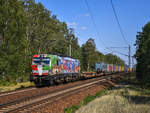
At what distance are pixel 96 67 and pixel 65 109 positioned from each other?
3556cm

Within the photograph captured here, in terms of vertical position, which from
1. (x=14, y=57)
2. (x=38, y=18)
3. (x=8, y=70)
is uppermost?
(x=38, y=18)

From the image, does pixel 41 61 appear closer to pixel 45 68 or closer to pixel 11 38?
pixel 45 68

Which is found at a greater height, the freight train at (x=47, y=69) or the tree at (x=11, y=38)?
the tree at (x=11, y=38)

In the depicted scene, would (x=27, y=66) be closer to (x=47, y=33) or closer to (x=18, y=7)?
(x=18, y=7)

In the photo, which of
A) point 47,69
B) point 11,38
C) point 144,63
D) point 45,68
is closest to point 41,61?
point 45,68

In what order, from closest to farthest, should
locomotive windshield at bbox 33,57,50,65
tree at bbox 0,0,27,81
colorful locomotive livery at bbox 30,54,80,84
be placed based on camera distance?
colorful locomotive livery at bbox 30,54,80,84, locomotive windshield at bbox 33,57,50,65, tree at bbox 0,0,27,81

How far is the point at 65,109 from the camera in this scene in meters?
10.1

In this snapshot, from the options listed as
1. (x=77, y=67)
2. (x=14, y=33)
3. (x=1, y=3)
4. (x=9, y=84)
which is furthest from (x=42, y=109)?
(x=77, y=67)

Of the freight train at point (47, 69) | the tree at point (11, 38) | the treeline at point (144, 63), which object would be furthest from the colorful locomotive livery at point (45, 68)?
the treeline at point (144, 63)

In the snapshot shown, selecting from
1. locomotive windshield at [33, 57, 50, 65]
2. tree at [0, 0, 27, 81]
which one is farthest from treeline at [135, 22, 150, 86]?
tree at [0, 0, 27, 81]

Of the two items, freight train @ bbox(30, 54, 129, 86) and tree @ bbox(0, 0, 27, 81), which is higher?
tree @ bbox(0, 0, 27, 81)

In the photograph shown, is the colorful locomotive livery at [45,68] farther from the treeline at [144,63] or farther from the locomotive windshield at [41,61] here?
the treeline at [144,63]

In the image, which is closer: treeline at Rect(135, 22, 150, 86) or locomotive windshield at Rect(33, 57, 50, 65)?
locomotive windshield at Rect(33, 57, 50, 65)

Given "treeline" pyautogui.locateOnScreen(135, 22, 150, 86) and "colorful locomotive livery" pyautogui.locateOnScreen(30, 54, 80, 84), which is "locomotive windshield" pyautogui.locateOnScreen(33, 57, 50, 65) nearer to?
"colorful locomotive livery" pyautogui.locateOnScreen(30, 54, 80, 84)
